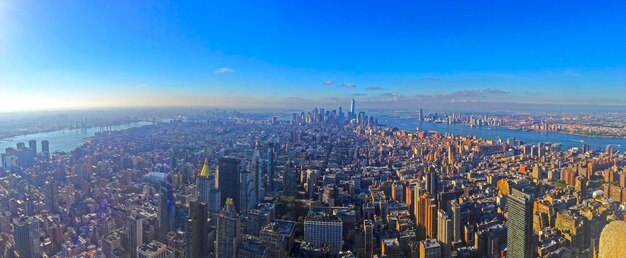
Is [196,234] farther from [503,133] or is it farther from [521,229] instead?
[503,133]

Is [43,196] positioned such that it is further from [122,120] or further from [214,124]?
[122,120]

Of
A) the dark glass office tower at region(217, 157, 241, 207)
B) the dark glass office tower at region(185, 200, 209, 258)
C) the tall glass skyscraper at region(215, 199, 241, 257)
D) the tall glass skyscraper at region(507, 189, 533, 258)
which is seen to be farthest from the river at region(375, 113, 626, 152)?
the dark glass office tower at region(185, 200, 209, 258)

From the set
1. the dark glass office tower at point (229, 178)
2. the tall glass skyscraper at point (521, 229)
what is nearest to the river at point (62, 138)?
the dark glass office tower at point (229, 178)

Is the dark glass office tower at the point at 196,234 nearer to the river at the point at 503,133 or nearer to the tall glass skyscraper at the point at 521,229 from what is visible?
the tall glass skyscraper at the point at 521,229

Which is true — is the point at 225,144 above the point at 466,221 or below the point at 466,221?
above

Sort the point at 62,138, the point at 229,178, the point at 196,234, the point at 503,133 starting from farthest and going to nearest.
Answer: the point at 503,133
the point at 62,138
the point at 229,178
the point at 196,234

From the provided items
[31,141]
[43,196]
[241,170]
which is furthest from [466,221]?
[31,141]

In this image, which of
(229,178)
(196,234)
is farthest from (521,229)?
(229,178)

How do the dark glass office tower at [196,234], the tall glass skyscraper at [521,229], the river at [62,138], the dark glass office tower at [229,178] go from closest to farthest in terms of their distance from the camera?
1. the tall glass skyscraper at [521,229]
2. the dark glass office tower at [196,234]
3. the dark glass office tower at [229,178]
4. the river at [62,138]

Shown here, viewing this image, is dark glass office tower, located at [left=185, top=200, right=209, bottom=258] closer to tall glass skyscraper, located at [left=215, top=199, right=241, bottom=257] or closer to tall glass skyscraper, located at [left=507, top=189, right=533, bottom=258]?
tall glass skyscraper, located at [left=215, top=199, right=241, bottom=257]
